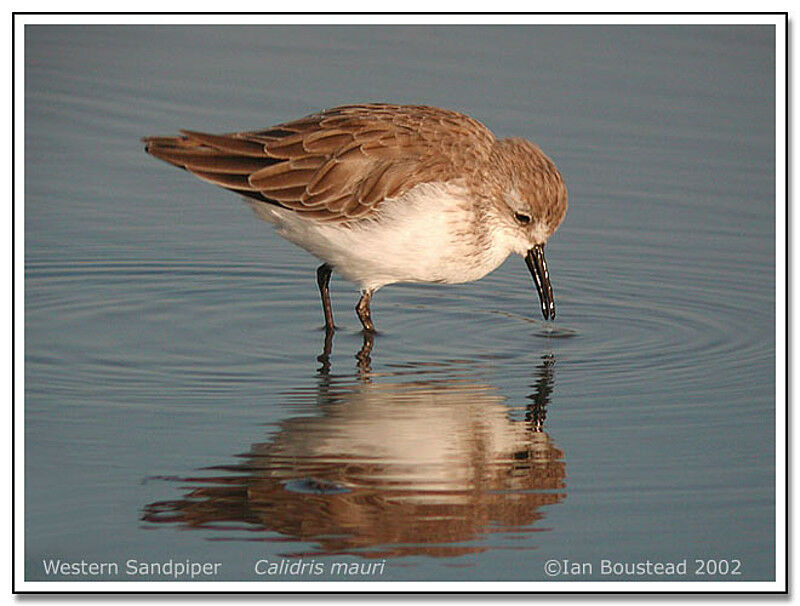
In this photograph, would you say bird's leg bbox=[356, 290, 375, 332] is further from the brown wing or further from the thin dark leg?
the brown wing

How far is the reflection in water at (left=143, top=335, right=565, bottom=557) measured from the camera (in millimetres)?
6930

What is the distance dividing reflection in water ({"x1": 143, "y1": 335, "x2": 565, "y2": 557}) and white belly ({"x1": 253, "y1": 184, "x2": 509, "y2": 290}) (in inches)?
44.7

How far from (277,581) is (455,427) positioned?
2.00 meters

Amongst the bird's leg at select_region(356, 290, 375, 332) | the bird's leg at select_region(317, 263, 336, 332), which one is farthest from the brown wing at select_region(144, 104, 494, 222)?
the bird's leg at select_region(317, 263, 336, 332)

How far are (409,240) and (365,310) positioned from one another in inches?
33.4

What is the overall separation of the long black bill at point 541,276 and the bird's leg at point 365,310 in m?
1.10

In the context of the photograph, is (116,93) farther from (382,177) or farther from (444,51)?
(382,177)

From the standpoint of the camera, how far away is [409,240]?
9719 millimetres

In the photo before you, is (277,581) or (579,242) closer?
(277,581)

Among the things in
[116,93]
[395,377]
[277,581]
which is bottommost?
[277,581]

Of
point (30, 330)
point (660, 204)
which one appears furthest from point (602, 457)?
point (660, 204)

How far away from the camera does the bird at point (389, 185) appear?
382 inches

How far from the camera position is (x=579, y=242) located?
39.1ft

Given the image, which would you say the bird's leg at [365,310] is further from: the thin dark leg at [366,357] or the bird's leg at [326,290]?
the bird's leg at [326,290]
